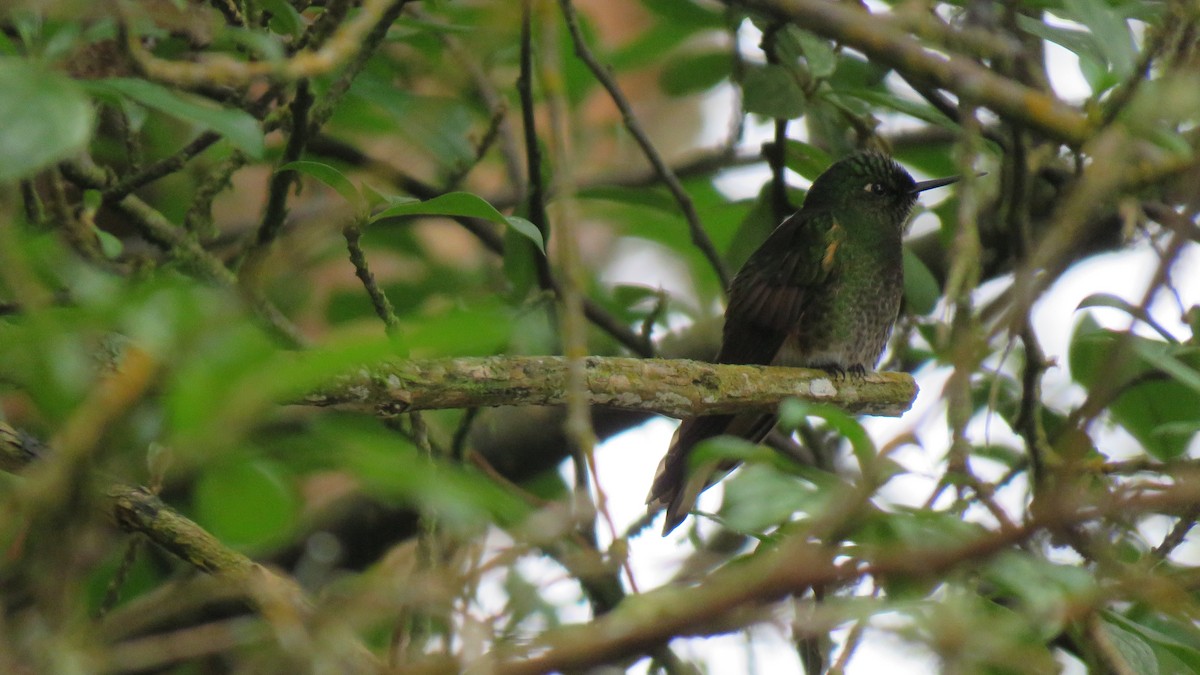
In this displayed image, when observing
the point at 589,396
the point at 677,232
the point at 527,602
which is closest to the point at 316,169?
the point at 589,396

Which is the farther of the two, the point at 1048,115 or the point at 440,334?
the point at 1048,115

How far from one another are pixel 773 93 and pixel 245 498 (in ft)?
6.49

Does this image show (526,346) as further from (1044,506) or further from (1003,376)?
(1003,376)

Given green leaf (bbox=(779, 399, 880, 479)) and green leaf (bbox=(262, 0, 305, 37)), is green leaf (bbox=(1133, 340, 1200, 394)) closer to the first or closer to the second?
green leaf (bbox=(779, 399, 880, 479))

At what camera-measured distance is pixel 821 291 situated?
347 cm

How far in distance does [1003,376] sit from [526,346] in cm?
210

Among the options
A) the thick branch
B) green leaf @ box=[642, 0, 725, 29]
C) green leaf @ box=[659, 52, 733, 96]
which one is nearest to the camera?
the thick branch

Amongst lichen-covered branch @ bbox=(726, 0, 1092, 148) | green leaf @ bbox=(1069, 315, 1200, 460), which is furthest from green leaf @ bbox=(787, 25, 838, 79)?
lichen-covered branch @ bbox=(726, 0, 1092, 148)

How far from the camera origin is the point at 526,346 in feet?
3.94

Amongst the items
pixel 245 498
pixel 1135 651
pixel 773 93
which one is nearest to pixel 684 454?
pixel 773 93

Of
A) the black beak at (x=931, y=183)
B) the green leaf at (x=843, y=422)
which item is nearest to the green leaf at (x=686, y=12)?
the black beak at (x=931, y=183)

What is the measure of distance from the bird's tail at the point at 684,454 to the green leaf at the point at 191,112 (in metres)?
1.64

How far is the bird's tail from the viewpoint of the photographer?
2.99m

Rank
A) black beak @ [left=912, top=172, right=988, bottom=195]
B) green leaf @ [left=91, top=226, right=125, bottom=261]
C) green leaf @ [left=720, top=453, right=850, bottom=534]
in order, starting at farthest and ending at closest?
black beak @ [left=912, top=172, right=988, bottom=195], green leaf @ [left=91, top=226, right=125, bottom=261], green leaf @ [left=720, top=453, right=850, bottom=534]
